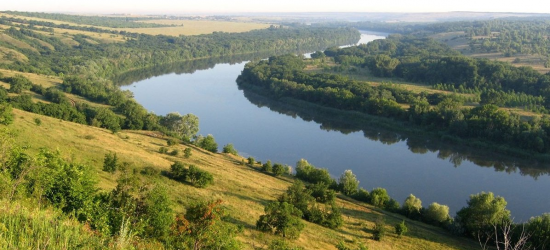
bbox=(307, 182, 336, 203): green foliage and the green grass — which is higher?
the green grass

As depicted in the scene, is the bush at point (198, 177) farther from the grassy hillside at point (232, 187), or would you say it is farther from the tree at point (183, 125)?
the tree at point (183, 125)

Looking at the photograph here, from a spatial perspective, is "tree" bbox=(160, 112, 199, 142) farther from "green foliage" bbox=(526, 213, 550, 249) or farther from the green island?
"green foliage" bbox=(526, 213, 550, 249)

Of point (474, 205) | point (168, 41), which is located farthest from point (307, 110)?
point (168, 41)

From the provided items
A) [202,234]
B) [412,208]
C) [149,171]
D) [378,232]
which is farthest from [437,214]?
[202,234]

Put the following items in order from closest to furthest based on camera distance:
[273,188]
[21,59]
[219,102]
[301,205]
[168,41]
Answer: [301,205], [273,188], [219,102], [21,59], [168,41]

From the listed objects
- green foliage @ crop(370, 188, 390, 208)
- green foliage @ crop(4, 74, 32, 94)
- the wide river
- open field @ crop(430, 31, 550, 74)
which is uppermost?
open field @ crop(430, 31, 550, 74)

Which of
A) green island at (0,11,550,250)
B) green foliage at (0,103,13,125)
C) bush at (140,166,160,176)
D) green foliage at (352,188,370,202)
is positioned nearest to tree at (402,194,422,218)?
green island at (0,11,550,250)

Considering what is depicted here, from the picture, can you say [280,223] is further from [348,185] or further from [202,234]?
[348,185]

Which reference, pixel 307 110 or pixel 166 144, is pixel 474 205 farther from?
pixel 307 110
